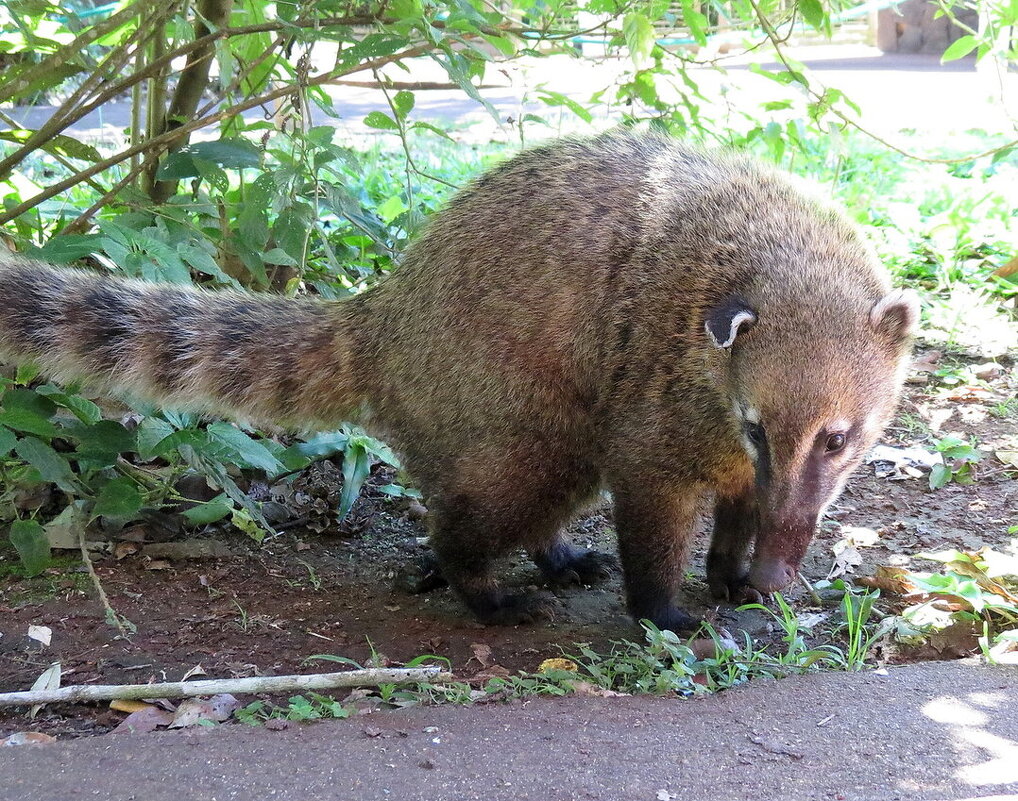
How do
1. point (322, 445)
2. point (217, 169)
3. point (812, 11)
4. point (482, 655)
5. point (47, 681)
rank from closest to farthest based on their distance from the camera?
point (47, 681) → point (482, 655) → point (217, 169) → point (812, 11) → point (322, 445)

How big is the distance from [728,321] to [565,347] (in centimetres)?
65

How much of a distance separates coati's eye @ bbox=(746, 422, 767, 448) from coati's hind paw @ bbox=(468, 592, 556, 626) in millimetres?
1117

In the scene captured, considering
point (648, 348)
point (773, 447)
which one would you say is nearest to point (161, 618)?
point (648, 348)

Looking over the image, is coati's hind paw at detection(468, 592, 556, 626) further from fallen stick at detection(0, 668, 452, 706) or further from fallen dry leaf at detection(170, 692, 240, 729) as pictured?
fallen dry leaf at detection(170, 692, 240, 729)

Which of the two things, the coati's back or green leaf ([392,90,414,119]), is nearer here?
the coati's back

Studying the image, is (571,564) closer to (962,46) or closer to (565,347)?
(565,347)

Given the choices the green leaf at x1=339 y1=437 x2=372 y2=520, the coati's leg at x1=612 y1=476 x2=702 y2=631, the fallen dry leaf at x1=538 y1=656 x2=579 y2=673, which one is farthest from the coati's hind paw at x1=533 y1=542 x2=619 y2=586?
the green leaf at x1=339 y1=437 x2=372 y2=520

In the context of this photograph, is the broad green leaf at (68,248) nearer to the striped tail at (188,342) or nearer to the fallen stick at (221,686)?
the striped tail at (188,342)

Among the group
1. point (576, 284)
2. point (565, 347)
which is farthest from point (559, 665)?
point (576, 284)

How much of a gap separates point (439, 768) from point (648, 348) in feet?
5.33

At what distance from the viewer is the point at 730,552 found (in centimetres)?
407

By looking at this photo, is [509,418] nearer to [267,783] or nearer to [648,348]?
[648,348]

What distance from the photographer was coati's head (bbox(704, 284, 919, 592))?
3.20m

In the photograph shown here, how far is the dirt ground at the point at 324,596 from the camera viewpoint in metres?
3.53
